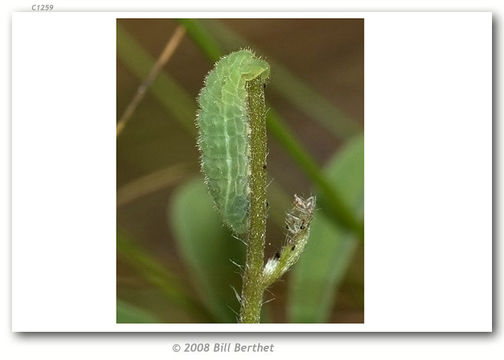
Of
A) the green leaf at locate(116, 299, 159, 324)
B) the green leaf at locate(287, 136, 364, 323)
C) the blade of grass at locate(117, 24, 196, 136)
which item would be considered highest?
the blade of grass at locate(117, 24, 196, 136)

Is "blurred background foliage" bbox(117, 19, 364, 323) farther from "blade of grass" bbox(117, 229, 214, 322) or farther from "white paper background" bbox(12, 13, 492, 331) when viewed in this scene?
"white paper background" bbox(12, 13, 492, 331)

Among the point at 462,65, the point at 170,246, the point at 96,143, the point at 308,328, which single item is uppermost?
the point at 462,65

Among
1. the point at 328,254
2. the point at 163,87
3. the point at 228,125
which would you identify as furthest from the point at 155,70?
the point at 228,125

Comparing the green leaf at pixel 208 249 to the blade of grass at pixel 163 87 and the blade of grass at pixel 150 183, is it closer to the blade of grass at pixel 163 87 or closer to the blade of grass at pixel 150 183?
the blade of grass at pixel 150 183

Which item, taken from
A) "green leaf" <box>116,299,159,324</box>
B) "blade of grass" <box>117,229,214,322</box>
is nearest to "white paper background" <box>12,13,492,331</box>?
"green leaf" <box>116,299,159,324</box>

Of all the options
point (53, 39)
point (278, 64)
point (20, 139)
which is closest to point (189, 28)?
point (53, 39)

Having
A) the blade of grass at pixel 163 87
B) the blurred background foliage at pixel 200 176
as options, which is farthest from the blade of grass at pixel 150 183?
the blade of grass at pixel 163 87

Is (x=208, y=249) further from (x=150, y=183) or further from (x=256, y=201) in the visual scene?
(x=256, y=201)

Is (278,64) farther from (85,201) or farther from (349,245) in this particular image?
(85,201)
